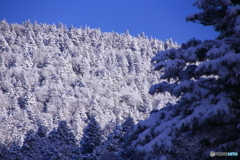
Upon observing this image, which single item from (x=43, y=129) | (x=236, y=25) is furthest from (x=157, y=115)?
(x=43, y=129)

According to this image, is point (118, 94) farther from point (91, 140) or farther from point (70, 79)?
point (91, 140)

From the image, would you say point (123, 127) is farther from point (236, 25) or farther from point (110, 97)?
point (110, 97)

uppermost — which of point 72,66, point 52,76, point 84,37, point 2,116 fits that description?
point 84,37

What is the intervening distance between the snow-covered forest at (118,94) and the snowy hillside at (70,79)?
1.40 ft

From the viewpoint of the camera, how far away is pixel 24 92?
87.1 metres

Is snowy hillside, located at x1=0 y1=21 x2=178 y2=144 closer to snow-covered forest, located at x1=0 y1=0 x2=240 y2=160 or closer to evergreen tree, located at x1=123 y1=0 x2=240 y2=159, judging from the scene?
snow-covered forest, located at x1=0 y1=0 x2=240 y2=160

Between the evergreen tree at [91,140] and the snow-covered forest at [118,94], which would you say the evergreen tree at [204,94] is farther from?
the evergreen tree at [91,140]

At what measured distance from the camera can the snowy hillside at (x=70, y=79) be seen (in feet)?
234

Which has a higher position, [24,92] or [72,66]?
[72,66]

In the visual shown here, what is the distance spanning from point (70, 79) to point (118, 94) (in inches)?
898

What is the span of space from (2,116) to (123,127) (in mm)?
48220

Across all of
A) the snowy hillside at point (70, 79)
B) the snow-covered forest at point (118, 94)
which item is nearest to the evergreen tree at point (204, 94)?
the snow-covered forest at point (118, 94)

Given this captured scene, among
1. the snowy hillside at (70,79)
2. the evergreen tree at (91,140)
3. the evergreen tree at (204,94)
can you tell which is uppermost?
the snowy hillside at (70,79)

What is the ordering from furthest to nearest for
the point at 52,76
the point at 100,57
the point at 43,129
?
1. the point at 100,57
2. the point at 52,76
3. the point at 43,129
